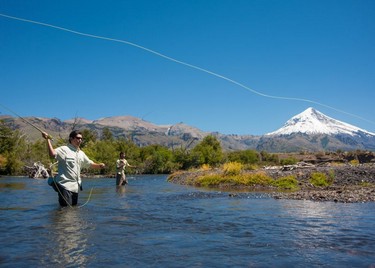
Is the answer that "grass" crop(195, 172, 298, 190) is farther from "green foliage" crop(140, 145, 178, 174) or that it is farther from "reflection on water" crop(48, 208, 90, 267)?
Result: "green foliage" crop(140, 145, 178, 174)

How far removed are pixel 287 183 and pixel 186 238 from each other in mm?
16822

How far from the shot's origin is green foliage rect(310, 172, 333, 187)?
Result: 22.2 m

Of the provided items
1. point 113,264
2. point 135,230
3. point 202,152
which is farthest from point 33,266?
point 202,152

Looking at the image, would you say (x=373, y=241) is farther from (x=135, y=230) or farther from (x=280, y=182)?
(x=280, y=182)

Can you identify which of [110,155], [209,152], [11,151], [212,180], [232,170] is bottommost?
[212,180]

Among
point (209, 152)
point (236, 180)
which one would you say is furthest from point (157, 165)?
point (236, 180)

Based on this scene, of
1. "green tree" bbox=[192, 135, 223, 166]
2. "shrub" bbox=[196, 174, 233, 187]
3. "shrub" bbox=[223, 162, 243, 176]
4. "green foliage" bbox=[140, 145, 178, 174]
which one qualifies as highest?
"green tree" bbox=[192, 135, 223, 166]

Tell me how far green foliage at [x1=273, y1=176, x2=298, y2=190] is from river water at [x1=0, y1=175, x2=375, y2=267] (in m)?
10.8

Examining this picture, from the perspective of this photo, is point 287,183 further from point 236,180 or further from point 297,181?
point 236,180

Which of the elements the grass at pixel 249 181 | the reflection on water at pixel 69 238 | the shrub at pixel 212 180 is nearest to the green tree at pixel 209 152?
the shrub at pixel 212 180

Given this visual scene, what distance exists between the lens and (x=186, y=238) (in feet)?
23.7

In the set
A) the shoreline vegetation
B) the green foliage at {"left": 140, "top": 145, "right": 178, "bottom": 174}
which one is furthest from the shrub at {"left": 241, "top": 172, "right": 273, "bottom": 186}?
the green foliage at {"left": 140, "top": 145, "right": 178, "bottom": 174}

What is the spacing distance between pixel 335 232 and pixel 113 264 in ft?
16.5

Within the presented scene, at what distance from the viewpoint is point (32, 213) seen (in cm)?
1055
